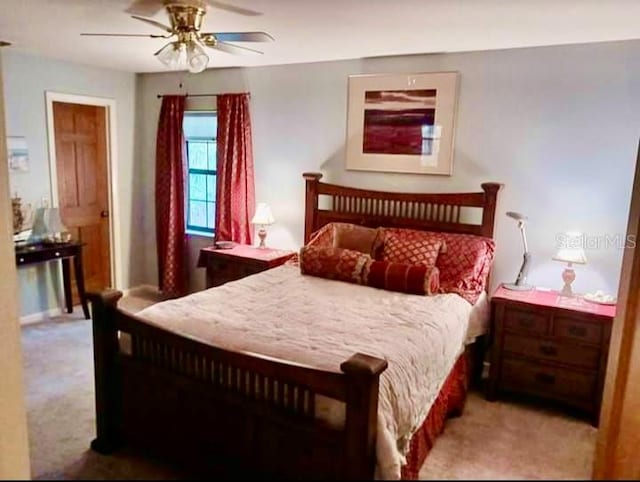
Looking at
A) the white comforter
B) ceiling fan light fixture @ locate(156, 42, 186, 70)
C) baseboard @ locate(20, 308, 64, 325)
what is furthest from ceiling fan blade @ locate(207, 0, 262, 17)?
baseboard @ locate(20, 308, 64, 325)

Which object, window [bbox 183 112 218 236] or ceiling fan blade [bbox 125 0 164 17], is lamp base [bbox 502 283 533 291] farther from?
window [bbox 183 112 218 236]

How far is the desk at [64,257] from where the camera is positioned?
4.21 meters

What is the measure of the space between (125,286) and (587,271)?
4.46 meters

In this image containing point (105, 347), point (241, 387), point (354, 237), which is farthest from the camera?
point (354, 237)

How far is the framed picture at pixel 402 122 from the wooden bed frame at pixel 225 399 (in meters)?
2.42

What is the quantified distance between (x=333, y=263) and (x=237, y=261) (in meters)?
1.14

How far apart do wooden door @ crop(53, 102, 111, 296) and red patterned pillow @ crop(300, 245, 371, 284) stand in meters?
2.48

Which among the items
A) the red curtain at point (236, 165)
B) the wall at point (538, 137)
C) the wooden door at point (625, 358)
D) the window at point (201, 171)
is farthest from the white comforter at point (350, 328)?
the window at point (201, 171)

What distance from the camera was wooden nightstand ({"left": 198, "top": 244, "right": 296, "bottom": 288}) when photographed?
4.29 m

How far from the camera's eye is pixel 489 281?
3740 millimetres

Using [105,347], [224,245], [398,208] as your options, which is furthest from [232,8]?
[224,245]

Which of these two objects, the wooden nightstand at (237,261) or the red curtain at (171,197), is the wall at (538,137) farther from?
the red curtain at (171,197)

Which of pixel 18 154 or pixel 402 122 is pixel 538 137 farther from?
pixel 18 154

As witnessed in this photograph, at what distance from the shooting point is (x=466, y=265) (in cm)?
344
